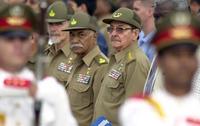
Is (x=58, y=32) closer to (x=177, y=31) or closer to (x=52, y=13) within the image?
(x=52, y=13)

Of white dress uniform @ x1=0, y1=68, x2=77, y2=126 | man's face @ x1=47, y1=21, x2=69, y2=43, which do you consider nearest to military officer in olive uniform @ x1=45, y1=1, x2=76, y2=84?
man's face @ x1=47, y1=21, x2=69, y2=43

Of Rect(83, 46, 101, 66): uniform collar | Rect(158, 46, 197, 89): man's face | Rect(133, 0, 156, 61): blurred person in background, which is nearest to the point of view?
Rect(158, 46, 197, 89): man's face

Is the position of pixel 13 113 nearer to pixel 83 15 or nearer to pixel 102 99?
pixel 102 99

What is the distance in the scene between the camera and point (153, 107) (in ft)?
18.1

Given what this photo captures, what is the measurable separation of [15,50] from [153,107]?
899 millimetres

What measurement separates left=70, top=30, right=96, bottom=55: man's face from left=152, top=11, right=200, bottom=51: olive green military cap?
518 cm

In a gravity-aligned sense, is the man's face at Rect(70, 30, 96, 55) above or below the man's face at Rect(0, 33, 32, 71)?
below

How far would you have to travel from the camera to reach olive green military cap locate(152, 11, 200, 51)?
5.50 meters

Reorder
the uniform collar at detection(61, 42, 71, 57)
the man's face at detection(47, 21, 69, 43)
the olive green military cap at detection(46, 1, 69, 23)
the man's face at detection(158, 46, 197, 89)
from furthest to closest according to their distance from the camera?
1. the olive green military cap at detection(46, 1, 69, 23)
2. the man's face at detection(47, 21, 69, 43)
3. the uniform collar at detection(61, 42, 71, 57)
4. the man's face at detection(158, 46, 197, 89)

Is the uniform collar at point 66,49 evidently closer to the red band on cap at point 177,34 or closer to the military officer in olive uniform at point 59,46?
the military officer in olive uniform at point 59,46

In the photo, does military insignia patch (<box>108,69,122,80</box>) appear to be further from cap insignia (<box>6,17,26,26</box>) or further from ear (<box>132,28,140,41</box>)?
cap insignia (<box>6,17,26,26</box>)

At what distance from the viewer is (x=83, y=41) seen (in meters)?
10.8

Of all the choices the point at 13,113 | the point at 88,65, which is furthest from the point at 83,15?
the point at 13,113

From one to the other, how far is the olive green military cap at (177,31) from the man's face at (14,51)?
2.60ft
